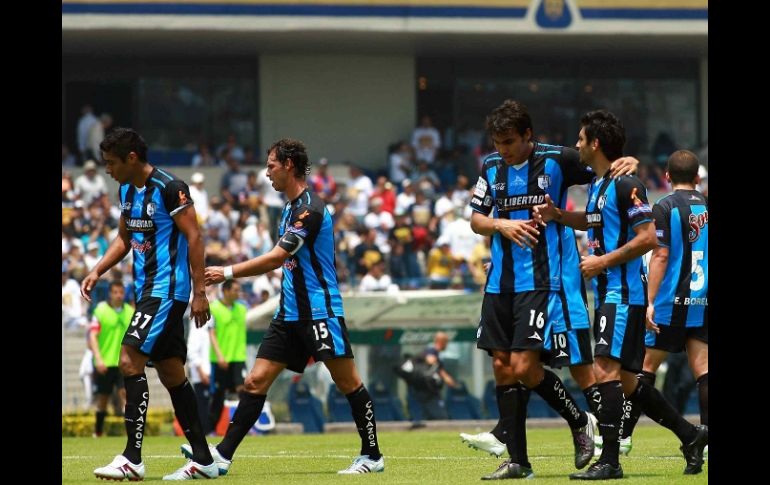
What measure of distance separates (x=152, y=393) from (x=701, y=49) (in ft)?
66.6

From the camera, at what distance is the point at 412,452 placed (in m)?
13.4

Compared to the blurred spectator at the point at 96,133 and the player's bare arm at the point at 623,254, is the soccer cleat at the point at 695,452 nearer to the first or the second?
the player's bare arm at the point at 623,254

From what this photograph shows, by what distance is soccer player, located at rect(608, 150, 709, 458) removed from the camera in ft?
35.9

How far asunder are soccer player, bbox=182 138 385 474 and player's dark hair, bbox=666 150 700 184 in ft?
8.83

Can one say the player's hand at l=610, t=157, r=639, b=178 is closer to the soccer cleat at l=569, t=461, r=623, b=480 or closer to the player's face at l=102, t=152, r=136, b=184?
the soccer cleat at l=569, t=461, r=623, b=480

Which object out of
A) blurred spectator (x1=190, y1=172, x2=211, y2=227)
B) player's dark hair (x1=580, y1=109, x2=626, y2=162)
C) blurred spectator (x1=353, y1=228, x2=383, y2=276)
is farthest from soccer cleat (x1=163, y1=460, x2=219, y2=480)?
blurred spectator (x1=190, y1=172, x2=211, y2=227)

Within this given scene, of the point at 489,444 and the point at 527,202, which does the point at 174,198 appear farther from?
the point at 489,444

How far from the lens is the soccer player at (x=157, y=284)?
32.4 ft

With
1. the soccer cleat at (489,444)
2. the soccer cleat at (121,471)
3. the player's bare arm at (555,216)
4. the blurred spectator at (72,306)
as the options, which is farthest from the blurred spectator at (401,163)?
the player's bare arm at (555,216)

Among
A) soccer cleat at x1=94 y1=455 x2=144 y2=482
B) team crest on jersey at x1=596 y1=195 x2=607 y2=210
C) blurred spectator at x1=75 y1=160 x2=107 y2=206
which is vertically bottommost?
soccer cleat at x1=94 y1=455 x2=144 y2=482

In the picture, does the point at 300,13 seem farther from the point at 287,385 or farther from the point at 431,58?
the point at 287,385

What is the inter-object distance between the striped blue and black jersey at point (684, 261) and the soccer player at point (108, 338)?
9980mm

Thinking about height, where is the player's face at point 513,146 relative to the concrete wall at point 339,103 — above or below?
below

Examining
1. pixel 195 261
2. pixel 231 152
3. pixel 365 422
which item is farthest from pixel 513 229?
pixel 231 152
